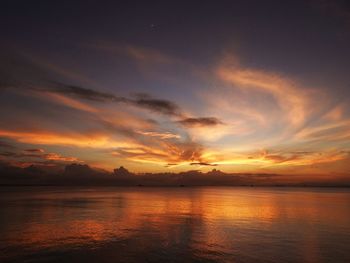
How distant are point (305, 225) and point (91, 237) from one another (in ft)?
97.9

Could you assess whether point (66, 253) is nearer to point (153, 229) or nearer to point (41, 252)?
point (41, 252)

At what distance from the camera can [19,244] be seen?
28016mm

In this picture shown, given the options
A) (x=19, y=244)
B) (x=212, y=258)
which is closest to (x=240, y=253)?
(x=212, y=258)

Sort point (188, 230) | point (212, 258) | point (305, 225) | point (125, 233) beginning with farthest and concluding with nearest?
point (305, 225), point (188, 230), point (125, 233), point (212, 258)

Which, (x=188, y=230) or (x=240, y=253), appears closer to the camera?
(x=240, y=253)

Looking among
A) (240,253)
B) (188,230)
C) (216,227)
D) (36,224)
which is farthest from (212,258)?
(36,224)

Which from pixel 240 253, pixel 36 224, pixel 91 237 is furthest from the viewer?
pixel 36 224

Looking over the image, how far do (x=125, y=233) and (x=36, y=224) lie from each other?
13.9m

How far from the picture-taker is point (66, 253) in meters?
24.8

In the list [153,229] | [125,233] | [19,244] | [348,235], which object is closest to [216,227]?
[153,229]

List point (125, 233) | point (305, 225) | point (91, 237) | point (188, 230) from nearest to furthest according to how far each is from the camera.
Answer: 1. point (91, 237)
2. point (125, 233)
3. point (188, 230)
4. point (305, 225)

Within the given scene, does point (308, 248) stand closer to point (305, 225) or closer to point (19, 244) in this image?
point (305, 225)

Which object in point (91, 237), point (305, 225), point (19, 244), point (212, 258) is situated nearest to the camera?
point (212, 258)

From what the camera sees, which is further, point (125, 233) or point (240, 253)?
point (125, 233)
